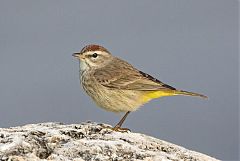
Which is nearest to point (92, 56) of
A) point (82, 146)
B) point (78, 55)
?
point (78, 55)

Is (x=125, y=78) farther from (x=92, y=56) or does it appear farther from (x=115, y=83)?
(x=92, y=56)

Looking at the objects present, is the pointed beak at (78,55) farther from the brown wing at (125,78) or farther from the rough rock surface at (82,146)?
the rough rock surface at (82,146)

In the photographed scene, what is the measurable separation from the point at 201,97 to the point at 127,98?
1.38 metres

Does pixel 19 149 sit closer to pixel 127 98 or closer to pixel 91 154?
pixel 91 154

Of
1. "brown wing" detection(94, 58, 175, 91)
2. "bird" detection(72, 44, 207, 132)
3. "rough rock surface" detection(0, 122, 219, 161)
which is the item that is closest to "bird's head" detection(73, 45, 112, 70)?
"bird" detection(72, 44, 207, 132)

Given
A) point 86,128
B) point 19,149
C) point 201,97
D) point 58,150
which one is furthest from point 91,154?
point 201,97

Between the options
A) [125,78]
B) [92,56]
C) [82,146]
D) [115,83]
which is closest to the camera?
[82,146]

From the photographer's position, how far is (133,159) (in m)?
5.32

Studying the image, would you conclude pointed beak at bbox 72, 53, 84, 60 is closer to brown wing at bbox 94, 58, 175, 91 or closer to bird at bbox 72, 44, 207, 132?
bird at bbox 72, 44, 207, 132

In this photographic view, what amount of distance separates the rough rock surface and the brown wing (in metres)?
2.64

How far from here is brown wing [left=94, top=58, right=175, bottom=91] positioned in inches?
358

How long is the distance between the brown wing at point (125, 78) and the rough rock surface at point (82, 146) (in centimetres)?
264

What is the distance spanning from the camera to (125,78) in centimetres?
938

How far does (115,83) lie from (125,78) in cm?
31
